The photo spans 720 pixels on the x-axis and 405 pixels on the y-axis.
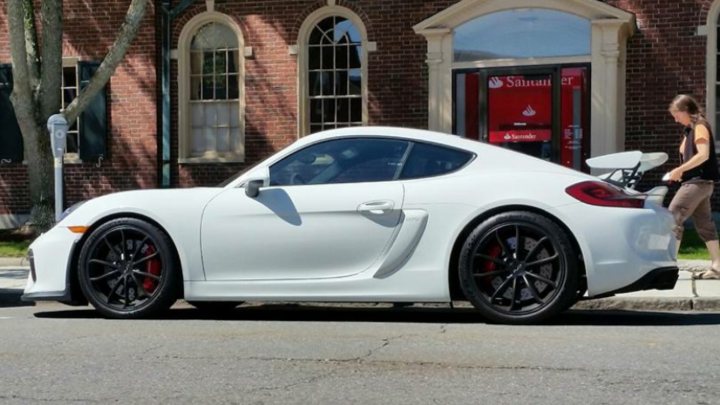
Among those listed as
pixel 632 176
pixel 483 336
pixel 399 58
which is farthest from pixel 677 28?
pixel 483 336

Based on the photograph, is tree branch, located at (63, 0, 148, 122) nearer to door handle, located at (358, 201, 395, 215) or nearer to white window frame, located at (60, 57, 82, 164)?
white window frame, located at (60, 57, 82, 164)

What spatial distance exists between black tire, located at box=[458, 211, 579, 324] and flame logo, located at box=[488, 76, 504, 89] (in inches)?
377

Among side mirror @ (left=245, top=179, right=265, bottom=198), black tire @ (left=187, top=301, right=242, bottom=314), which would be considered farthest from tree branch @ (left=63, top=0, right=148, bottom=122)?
side mirror @ (left=245, top=179, right=265, bottom=198)

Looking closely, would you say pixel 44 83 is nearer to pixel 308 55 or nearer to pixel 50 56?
pixel 50 56

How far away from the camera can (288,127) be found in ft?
59.1

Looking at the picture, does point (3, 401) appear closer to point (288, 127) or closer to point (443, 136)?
point (443, 136)

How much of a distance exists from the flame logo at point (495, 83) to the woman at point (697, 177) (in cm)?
645

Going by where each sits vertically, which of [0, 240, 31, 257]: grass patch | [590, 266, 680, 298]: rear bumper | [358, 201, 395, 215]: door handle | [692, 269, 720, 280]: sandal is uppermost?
[358, 201, 395, 215]: door handle

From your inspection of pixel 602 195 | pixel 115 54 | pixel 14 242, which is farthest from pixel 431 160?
pixel 14 242

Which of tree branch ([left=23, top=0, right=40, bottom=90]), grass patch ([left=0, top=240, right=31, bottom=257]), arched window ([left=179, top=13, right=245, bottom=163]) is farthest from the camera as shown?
arched window ([left=179, top=13, right=245, bottom=163])

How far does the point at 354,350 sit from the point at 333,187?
5.44 feet

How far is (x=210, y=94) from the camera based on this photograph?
18.8m

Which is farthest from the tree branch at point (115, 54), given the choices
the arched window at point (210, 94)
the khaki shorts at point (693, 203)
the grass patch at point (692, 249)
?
the khaki shorts at point (693, 203)

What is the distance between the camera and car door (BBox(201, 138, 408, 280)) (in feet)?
25.1
